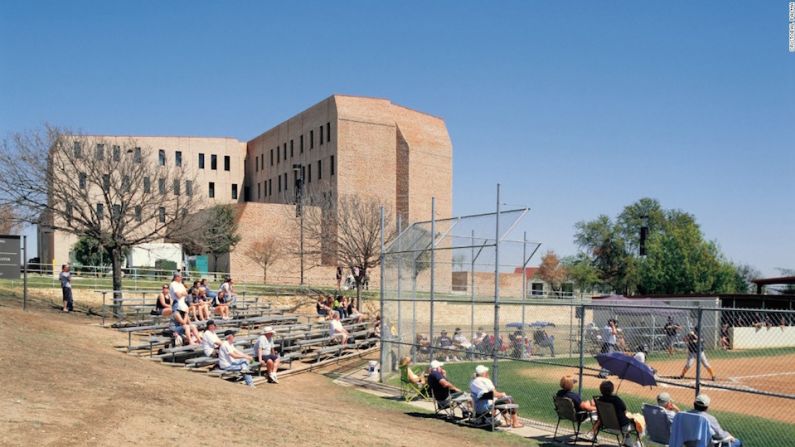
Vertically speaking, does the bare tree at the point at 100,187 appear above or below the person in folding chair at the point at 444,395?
above

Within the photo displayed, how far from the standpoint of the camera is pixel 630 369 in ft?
37.5

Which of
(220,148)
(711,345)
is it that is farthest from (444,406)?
(220,148)

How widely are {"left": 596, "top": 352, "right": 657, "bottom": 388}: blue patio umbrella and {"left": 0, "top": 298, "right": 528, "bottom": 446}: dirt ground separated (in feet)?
7.55

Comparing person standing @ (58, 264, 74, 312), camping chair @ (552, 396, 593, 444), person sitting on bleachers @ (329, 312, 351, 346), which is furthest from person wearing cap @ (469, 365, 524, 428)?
person standing @ (58, 264, 74, 312)

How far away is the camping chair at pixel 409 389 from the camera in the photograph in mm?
15516

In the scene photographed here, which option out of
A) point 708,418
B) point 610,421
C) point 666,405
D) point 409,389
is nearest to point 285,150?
point 409,389

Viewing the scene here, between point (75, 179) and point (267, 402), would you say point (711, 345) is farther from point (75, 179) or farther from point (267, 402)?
point (75, 179)

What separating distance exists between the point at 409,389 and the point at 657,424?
6.42 m

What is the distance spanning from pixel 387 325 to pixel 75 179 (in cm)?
1861

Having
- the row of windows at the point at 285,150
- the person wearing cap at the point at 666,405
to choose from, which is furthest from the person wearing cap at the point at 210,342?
the row of windows at the point at 285,150

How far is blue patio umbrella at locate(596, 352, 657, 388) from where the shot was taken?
1127 cm

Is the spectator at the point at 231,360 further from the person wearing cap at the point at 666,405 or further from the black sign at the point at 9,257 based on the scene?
the black sign at the point at 9,257

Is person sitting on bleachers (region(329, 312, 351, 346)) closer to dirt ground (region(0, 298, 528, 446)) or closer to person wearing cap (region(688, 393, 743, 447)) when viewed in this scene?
dirt ground (region(0, 298, 528, 446))

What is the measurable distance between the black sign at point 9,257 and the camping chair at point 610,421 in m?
18.9
